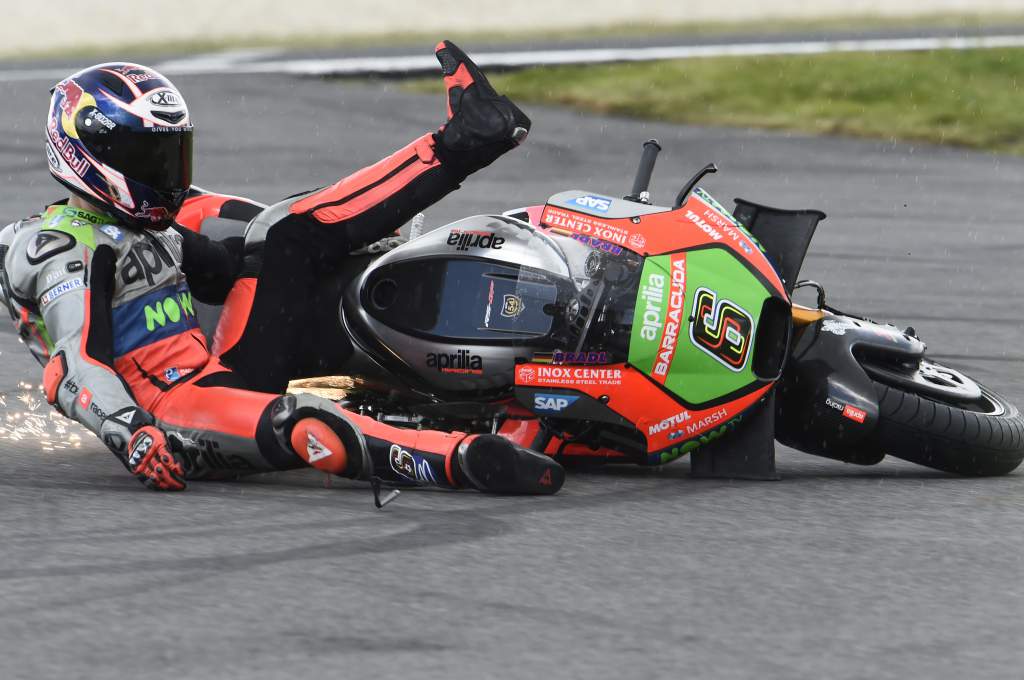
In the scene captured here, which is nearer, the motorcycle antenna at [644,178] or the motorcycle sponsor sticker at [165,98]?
the motorcycle sponsor sticker at [165,98]

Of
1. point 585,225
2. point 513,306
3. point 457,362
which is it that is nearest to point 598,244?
point 585,225

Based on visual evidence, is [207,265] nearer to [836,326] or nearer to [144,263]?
[144,263]

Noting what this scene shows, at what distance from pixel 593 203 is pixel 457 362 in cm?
63

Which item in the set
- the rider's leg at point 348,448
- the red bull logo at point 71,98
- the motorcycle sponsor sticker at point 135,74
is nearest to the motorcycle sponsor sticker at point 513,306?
the rider's leg at point 348,448

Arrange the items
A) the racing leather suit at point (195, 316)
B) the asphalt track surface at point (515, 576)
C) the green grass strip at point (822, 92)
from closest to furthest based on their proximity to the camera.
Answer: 1. the asphalt track surface at point (515, 576)
2. the racing leather suit at point (195, 316)
3. the green grass strip at point (822, 92)

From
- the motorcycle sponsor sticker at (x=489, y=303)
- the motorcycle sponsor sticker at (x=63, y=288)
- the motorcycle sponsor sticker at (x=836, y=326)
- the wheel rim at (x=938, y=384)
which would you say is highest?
the motorcycle sponsor sticker at (x=836, y=326)

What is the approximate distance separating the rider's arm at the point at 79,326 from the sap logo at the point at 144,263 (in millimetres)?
58

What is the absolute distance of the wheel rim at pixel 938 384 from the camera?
5039 mm

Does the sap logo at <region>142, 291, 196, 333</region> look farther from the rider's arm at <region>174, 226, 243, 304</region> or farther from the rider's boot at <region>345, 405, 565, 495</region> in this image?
the rider's boot at <region>345, 405, 565, 495</region>

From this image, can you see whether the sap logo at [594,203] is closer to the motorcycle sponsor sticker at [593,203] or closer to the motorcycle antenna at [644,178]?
the motorcycle sponsor sticker at [593,203]

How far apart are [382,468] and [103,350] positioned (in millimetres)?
888

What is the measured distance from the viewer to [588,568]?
4047mm

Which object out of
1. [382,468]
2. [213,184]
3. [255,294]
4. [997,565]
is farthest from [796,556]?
[213,184]

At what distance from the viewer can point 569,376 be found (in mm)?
4852
